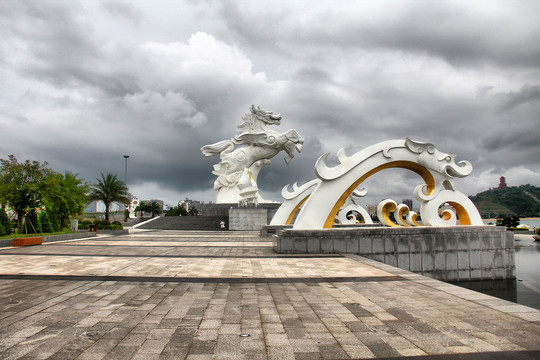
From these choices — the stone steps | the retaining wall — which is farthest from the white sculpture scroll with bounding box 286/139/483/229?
the stone steps

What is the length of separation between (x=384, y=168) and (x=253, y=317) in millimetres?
9106

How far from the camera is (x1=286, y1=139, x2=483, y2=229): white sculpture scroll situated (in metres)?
11.1

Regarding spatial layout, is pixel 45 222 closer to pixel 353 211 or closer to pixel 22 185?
pixel 22 185

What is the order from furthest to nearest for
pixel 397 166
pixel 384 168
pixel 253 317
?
pixel 397 166 → pixel 384 168 → pixel 253 317

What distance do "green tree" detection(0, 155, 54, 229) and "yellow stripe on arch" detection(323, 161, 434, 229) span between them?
14.1m

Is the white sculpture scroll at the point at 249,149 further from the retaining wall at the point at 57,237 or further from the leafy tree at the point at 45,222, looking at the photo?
the leafy tree at the point at 45,222

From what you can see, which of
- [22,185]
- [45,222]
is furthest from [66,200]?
[22,185]

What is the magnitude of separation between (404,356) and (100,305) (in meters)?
4.02

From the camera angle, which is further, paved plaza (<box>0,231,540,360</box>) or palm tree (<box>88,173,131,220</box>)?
palm tree (<box>88,173,131,220</box>)

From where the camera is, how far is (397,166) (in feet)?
40.4

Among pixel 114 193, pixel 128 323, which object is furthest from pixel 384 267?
pixel 114 193

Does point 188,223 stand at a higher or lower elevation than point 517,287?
higher

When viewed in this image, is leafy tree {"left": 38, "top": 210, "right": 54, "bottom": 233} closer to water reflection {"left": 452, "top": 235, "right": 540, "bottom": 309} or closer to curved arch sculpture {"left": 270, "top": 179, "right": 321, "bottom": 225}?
curved arch sculpture {"left": 270, "top": 179, "right": 321, "bottom": 225}

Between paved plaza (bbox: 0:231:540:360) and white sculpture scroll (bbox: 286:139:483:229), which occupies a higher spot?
white sculpture scroll (bbox: 286:139:483:229)
